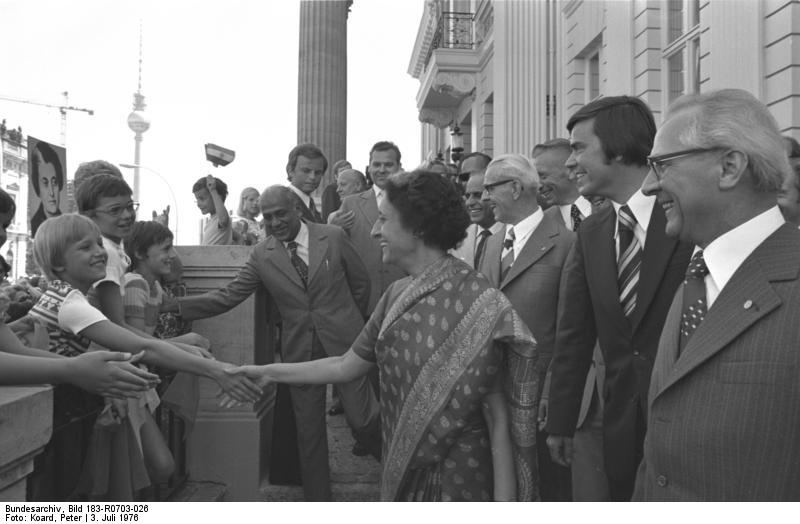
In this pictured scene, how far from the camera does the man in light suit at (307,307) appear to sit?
4.77 m

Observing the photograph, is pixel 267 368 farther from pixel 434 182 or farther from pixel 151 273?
pixel 151 273

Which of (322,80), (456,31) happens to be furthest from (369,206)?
(456,31)

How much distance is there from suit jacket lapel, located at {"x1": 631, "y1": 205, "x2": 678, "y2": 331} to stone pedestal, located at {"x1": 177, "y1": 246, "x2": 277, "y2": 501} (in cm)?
306

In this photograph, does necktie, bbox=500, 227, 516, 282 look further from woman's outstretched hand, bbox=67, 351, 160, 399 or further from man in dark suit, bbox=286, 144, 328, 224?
man in dark suit, bbox=286, 144, 328, 224

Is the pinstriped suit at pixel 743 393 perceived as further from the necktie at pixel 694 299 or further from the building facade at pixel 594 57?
the building facade at pixel 594 57

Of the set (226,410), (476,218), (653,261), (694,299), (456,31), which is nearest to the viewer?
(694,299)

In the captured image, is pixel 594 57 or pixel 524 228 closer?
pixel 524 228

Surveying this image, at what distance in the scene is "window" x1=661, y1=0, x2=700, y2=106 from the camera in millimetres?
9719

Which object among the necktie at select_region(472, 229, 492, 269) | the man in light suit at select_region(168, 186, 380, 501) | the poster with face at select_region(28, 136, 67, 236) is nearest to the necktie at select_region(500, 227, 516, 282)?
the necktie at select_region(472, 229, 492, 269)

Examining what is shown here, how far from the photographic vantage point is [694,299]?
1907 mm

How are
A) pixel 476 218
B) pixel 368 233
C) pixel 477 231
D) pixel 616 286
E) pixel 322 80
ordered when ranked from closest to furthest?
pixel 616 286, pixel 476 218, pixel 477 231, pixel 368 233, pixel 322 80

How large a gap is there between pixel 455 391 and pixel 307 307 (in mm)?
2447

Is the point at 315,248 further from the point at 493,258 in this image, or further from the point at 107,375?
the point at 107,375

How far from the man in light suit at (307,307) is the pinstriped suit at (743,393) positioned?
309cm
